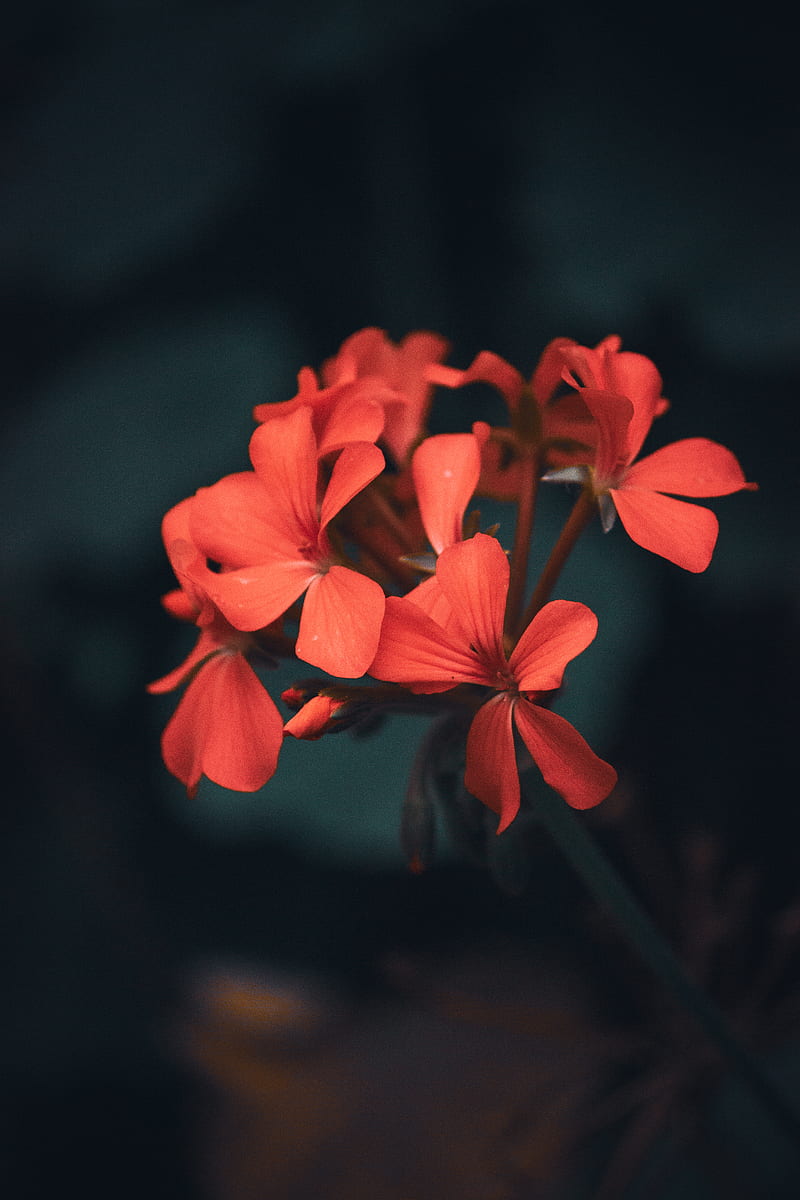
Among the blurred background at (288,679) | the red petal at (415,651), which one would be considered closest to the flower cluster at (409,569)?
the red petal at (415,651)

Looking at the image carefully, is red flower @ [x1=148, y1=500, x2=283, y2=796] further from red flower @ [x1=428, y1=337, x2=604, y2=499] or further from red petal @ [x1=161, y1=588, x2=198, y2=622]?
red flower @ [x1=428, y1=337, x2=604, y2=499]

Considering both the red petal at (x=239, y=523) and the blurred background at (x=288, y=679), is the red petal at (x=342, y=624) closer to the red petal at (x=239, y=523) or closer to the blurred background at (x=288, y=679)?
the red petal at (x=239, y=523)

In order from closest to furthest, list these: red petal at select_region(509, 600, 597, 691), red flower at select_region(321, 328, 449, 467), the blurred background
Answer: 1. red petal at select_region(509, 600, 597, 691)
2. red flower at select_region(321, 328, 449, 467)
3. the blurred background

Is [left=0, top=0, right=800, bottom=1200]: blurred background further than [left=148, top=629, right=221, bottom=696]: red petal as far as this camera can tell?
Yes

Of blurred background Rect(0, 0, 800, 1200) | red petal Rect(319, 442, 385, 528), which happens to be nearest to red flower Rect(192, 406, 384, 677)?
red petal Rect(319, 442, 385, 528)

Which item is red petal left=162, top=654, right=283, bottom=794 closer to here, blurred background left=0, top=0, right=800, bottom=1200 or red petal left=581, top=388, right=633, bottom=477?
red petal left=581, top=388, right=633, bottom=477

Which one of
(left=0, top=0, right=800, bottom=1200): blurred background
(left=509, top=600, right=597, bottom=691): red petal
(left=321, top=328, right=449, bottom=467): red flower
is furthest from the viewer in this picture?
(left=0, top=0, right=800, bottom=1200): blurred background

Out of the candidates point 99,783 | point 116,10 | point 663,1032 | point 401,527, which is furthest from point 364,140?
point 663,1032

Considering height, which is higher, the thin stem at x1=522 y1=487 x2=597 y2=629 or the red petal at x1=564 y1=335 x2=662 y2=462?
the red petal at x1=564 y1=335 x2=662 y2=462
